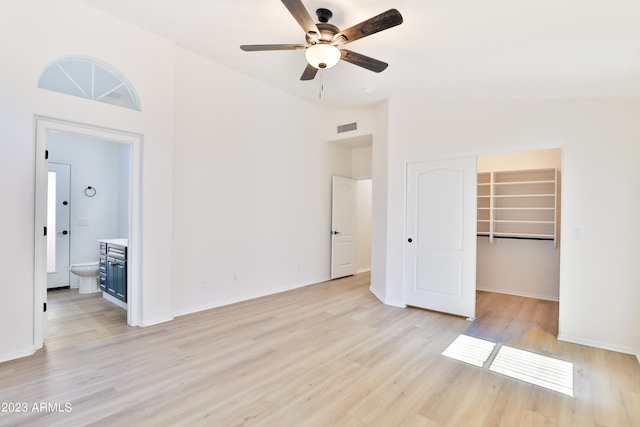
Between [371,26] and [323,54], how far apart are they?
0.48m

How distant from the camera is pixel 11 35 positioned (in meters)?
2.76

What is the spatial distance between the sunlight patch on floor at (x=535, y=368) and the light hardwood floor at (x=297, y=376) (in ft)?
0.31

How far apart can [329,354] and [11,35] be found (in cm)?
409

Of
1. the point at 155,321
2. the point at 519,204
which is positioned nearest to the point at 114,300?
the point at 155,321

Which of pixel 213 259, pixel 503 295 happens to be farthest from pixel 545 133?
pixel 213 259

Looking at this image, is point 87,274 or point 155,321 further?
point 87,274

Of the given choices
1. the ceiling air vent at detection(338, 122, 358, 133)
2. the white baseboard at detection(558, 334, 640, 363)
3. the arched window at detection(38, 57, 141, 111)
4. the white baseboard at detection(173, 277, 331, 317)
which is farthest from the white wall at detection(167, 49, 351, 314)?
the white baseboard at detection(558, 334, 640, 363)

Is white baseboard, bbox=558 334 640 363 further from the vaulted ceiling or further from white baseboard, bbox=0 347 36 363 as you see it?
white baseboard, bbox=0 347 36 363

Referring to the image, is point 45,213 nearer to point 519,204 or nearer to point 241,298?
point 241,298

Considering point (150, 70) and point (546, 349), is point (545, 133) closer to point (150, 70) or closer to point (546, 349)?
point (546, 349)

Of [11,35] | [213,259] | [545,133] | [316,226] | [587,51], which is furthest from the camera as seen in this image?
[316,226]

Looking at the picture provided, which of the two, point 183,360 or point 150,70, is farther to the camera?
point 150,70

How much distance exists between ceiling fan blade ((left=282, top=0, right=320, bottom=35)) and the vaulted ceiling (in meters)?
0.41

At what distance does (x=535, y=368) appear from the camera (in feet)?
9.32
